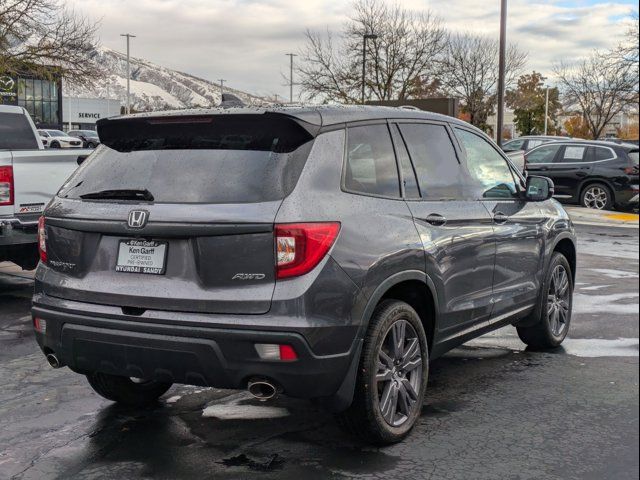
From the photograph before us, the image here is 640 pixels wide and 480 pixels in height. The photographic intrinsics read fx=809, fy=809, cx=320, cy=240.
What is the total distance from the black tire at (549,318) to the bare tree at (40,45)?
21.5m

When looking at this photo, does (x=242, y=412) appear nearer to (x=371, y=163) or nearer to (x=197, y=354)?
(x=197, y=354)

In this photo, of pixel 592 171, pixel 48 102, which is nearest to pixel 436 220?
pixel 592 171

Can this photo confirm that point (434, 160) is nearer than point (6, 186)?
Yes

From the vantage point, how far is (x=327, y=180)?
13.0ft

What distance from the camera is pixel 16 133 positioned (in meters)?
10.8

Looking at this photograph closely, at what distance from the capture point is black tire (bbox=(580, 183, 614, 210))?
64.5 ft

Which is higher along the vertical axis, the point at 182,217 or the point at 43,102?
the point at 43,102

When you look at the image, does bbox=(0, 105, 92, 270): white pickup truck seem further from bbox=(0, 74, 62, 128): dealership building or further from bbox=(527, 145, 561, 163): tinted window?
bbox=(0, 74, 62, 128): dealership building

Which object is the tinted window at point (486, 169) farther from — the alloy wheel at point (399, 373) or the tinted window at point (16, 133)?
the tinted window at point (16, 133)

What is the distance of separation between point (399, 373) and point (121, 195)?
5.71 feet

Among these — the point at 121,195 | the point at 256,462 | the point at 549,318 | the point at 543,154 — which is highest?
the point at 543,154

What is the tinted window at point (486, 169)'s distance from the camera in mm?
5367

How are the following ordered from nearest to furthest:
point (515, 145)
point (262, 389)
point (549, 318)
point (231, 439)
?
point (262, 389)
point (231, 439)
point (549, 318)
point (515, 145)

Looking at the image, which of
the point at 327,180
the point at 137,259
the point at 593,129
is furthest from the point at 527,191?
the point at 593,129
